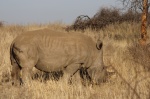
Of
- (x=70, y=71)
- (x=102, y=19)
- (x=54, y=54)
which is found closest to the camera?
(x=54, y=54)

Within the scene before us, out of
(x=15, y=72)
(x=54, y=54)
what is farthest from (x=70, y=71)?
(x=15, y=72)

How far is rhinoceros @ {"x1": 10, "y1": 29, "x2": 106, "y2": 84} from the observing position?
8.67m

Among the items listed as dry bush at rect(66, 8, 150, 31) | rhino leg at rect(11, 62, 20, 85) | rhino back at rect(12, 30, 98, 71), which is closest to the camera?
rhino back at rect(12, 30, 98, 71)

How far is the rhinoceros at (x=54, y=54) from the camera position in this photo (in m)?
8.67

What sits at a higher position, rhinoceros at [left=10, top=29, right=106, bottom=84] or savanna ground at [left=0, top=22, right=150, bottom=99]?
rhinoceros at [left=10, top=29, right=106, bottom=84]

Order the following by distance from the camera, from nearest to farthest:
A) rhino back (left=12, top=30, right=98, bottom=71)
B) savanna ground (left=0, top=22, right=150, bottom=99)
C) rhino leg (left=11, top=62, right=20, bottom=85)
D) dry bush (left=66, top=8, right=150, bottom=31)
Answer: savanna ground (left=0, top=22, right=150, bottom=99), rhino back (left=12, top=30, right=98, bottom=71), rhino leg (left=11, top=62, right=20, bottom=85), dry bush (left=66, top=8, right=150, bottom=31)

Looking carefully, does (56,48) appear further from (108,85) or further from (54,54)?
(108,85)

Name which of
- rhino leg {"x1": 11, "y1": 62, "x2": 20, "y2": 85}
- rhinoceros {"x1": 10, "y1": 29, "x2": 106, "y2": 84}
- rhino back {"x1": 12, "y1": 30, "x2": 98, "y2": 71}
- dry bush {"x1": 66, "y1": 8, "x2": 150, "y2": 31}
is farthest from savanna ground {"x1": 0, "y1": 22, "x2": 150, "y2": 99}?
dry bush {"x1": 66, "y1": 8, "x2": 150, "y2": 31}

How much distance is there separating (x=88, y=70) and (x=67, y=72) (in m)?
0.67

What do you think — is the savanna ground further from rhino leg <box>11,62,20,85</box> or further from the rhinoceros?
the rhinoceros

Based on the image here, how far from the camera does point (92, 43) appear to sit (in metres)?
9.52

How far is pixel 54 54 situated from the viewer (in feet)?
29.3

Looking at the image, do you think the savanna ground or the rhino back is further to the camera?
the rhino back

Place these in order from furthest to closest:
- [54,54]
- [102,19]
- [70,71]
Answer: [102,19] < [70,71] < [54,54]
